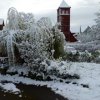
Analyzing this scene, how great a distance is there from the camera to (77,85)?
13.0 meters

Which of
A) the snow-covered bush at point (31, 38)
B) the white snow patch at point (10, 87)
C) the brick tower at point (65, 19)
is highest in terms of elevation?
the brick tower at point (65, 19)

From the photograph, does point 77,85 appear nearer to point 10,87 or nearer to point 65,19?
point 10,87

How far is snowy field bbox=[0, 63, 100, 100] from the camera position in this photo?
11.5m

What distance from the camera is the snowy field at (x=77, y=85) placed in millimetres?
11500

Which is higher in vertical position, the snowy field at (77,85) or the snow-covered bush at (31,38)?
the snow-covered bush at (31,38)

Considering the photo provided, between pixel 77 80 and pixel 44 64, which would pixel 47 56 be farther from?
pixel 77 80

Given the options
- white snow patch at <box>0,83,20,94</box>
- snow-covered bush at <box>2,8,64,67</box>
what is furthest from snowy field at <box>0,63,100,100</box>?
snow-covered bush at <box>2,8,64,67</box>

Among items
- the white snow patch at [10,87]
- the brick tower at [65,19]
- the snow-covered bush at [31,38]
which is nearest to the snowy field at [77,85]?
the white snow patch at [10,87]

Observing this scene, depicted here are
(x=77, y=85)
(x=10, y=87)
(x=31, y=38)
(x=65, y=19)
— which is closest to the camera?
(x=10, y=87)

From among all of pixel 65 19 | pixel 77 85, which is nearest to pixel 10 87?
pixel 77 85

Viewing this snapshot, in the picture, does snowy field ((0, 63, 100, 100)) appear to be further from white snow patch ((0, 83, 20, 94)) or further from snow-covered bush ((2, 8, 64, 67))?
snow-covered bush ((2, 8, 64, 67))

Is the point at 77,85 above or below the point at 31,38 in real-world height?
below

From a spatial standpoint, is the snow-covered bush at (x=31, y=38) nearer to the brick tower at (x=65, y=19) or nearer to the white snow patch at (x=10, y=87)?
the white snow patch at (x=10, y=87)

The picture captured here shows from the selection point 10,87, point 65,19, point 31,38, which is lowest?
point 10,87
